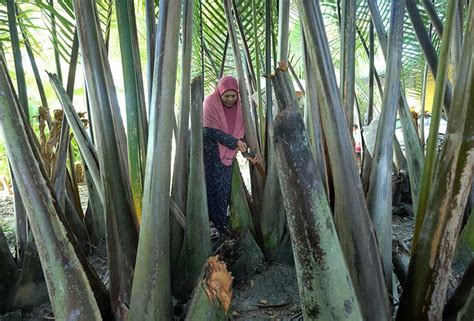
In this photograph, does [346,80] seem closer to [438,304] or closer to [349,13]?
[349,13]

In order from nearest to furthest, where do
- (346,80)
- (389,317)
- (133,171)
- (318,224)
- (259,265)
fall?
(318,224) < (389,317) < (133,171) < (346,80) < (259,265)

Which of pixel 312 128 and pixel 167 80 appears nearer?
pixel 167 80

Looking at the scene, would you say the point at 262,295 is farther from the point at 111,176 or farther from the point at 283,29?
the point at 283,29

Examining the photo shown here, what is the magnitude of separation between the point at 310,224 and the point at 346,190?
0.35 ft

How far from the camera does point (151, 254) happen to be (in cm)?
57

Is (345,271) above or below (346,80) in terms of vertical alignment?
below

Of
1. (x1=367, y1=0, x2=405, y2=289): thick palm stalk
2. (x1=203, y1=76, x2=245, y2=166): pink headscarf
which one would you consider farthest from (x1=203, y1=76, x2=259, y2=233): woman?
(x1=367, y1=0, x2=405, y2=289): thick palm stalk

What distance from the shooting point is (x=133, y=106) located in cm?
75

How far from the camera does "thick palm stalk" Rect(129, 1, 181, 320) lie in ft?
1.86

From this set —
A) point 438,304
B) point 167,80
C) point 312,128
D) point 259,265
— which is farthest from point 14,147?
point 259,265

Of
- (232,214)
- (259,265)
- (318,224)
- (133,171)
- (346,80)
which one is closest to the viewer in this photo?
(318,224)

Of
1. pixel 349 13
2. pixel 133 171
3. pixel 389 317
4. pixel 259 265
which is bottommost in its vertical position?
pixel 259 265

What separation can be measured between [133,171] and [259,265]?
0.63m

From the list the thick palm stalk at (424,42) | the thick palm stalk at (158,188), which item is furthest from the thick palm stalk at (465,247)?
the thick palm stalk at (158,188)
